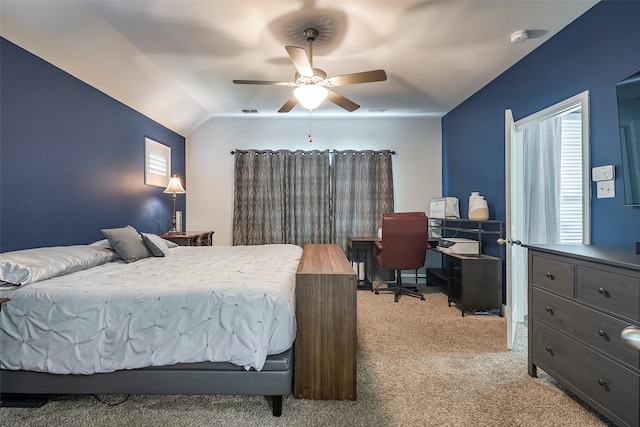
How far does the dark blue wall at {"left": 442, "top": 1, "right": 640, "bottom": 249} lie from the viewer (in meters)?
1.99

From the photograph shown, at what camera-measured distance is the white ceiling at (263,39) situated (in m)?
2.21

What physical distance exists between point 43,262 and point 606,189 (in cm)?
375

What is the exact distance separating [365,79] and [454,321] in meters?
2.55

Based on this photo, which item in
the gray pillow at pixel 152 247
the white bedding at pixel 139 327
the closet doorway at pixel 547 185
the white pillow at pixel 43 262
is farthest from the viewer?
the closet doorway at pixel 547 185

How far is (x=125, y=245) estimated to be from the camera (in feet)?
8.39

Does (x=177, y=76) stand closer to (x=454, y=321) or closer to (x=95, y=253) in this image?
(x=95, y=253)

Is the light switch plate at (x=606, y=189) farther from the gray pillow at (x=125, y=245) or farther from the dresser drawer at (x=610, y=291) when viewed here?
the gray pillow at (x=125, y=245)

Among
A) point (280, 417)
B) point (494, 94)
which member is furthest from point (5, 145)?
point (494, 94)

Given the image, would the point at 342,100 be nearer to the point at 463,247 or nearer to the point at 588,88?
the point at 588,88

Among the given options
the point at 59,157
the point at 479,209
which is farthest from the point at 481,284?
the point at 59,157

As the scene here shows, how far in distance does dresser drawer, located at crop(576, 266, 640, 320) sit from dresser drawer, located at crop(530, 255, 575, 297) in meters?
0.06

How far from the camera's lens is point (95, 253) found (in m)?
2.32

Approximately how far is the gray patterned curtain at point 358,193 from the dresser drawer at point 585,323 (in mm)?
2907

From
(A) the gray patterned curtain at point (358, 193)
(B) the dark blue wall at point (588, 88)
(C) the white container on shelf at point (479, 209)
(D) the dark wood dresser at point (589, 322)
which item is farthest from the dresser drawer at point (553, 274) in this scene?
(A) the gray patterned curtain at point (358, 193)
